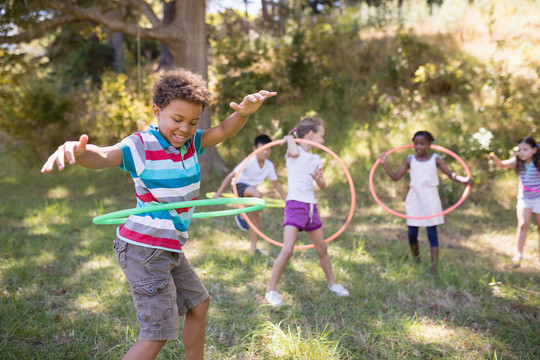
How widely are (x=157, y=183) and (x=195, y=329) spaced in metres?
0.88

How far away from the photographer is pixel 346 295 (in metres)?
4.05

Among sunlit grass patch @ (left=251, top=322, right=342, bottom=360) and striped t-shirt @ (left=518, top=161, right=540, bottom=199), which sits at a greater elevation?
striped t-shirt @ (left=518, top=161, right=540, bottom=199)

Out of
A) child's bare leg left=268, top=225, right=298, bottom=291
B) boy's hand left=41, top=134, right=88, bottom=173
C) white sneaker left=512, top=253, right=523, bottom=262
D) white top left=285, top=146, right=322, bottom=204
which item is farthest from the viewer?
white sneaker left=512, top=253, right=523, bottom=262

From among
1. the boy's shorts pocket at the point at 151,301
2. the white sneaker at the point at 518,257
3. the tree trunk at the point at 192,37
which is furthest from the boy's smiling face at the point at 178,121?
the tree trunk at the point at 192,37

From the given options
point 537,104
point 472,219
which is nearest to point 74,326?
point 472,219

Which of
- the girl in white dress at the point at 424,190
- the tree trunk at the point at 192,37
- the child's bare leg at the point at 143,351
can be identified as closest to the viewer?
the child's bare leg at the point at 143,351

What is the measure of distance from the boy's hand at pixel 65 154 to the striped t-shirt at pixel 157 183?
0.26m

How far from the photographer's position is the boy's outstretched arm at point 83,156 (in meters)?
1.77

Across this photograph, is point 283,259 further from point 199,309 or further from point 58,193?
point 58,193

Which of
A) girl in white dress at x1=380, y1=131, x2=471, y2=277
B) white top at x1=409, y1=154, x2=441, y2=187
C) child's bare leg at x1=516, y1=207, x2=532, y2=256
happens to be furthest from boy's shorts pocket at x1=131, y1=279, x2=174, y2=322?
child's bare leg at x1=516, y1=207, x2=532, y2=256

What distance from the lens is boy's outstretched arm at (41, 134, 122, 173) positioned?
69.6 inches

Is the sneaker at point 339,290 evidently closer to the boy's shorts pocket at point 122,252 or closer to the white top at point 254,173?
the white top at point 254,173

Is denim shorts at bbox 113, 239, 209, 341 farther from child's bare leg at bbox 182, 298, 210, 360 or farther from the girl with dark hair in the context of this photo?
the girl with dark hair

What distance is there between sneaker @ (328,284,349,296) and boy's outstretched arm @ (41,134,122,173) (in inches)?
101
